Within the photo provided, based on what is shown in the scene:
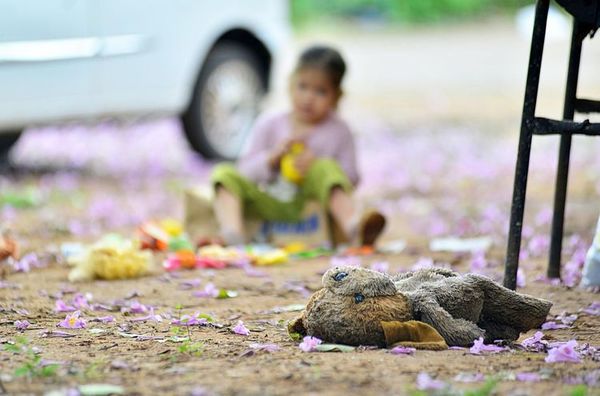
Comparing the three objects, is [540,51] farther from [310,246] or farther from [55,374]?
[310,246]

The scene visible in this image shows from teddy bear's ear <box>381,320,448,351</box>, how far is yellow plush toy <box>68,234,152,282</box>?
6.28ft

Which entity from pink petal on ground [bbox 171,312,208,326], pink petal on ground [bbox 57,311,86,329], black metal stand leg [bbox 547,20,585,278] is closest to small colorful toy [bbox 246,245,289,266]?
black metal stand leg [bbox 547,20,585,278]

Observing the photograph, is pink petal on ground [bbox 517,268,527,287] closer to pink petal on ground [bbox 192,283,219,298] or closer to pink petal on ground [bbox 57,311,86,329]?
pink petal on ground [bbox 192,283,219,298]

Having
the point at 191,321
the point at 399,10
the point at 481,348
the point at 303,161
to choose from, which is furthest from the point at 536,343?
the point at 399,10

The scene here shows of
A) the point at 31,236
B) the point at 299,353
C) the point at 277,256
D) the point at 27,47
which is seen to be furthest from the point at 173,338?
the point at 27,47

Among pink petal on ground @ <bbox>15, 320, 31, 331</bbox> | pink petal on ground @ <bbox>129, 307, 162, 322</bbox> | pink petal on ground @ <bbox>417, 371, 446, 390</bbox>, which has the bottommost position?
pink petal on ground @ <bbox>15, 320, 31, 331</bbox>

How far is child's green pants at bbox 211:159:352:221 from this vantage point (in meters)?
6.08

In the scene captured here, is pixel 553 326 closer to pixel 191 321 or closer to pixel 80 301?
pixel 191 321

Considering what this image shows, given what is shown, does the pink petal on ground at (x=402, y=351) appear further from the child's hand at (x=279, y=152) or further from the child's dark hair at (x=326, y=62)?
the child's dark hair at (x=326, y=62)

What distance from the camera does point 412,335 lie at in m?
3.42

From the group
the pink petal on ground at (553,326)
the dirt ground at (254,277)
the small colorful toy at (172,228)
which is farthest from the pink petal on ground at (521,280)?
the small colorful toy at (172,228)

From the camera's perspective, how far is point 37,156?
10.5 meters

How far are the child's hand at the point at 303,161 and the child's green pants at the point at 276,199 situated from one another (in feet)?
0.07

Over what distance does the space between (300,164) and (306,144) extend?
197 millimetres
